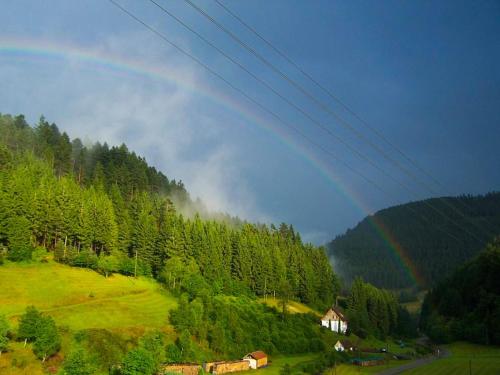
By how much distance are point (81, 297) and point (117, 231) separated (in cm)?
3225

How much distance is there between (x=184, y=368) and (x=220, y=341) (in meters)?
14.5

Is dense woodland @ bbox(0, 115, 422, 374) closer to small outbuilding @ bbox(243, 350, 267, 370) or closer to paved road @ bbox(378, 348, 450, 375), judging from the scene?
small outbuilding @ bbox(243, 350, 267, 370)

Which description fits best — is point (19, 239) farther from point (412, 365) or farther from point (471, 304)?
point (471, 304)

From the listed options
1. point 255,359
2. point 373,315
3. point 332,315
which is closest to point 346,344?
point 332,315

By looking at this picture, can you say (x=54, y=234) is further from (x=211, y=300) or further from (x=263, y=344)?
(x=263, y=344)

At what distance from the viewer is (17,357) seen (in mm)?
45219

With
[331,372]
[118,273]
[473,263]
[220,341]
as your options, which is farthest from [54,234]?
[473,263]

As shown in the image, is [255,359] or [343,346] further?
[343,346]

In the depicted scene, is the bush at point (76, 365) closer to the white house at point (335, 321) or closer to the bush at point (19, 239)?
the bush at point (19, 239)

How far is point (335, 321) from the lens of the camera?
112 metres

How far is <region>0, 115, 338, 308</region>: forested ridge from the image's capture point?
86562 millimetres

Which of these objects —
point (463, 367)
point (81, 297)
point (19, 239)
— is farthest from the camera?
point (19, 239)

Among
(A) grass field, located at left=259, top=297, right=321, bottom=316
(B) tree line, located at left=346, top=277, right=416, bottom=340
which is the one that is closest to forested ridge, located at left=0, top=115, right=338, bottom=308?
(A) grass field, located at left=259, top=297, right=321, bottom=316

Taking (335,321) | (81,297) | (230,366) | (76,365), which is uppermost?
(81,297)
